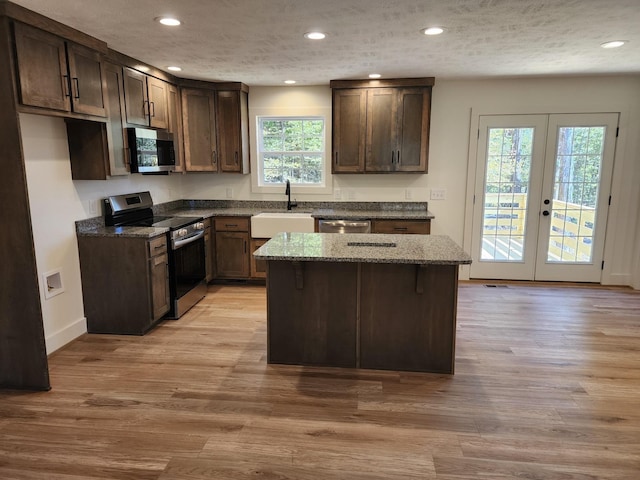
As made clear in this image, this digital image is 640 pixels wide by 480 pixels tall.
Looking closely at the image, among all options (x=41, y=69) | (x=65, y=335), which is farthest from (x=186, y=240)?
(x=41, y=69)

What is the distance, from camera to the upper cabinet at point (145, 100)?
12.0 feet

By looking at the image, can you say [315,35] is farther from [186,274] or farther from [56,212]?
[186,274]

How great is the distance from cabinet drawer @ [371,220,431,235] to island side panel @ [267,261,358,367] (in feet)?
6.27

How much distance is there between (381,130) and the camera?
4.72 metres

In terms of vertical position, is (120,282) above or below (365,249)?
below

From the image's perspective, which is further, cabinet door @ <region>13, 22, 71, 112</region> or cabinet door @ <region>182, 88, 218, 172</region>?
cabinet door @ <region>182, 88, 218, 172</region>

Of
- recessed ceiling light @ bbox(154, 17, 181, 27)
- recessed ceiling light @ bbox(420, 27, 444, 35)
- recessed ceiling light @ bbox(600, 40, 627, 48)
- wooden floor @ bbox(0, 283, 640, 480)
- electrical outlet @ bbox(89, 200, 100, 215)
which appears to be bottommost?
wooden floor @ bbox(0, 283, 640, 480)

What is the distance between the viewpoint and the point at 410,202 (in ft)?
16.8

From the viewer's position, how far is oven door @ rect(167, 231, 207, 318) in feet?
12.6

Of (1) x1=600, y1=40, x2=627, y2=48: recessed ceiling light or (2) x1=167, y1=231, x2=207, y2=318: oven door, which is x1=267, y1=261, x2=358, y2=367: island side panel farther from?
(1) x1=600, y1=40, x2=627, y2=48: recessed ceiling light

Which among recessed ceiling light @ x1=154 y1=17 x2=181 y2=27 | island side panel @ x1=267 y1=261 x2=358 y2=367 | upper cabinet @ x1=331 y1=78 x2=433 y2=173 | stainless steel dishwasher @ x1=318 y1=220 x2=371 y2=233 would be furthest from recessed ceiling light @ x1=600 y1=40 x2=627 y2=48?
recessed ceiling light @ x1=154 y1=17 x2=181 y2=27

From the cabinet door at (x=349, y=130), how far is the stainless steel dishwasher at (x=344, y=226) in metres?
0.66

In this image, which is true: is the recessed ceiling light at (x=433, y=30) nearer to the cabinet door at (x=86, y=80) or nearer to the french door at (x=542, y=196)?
the french door at (x=542, y=196)

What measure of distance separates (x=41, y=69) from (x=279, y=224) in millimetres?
2638
